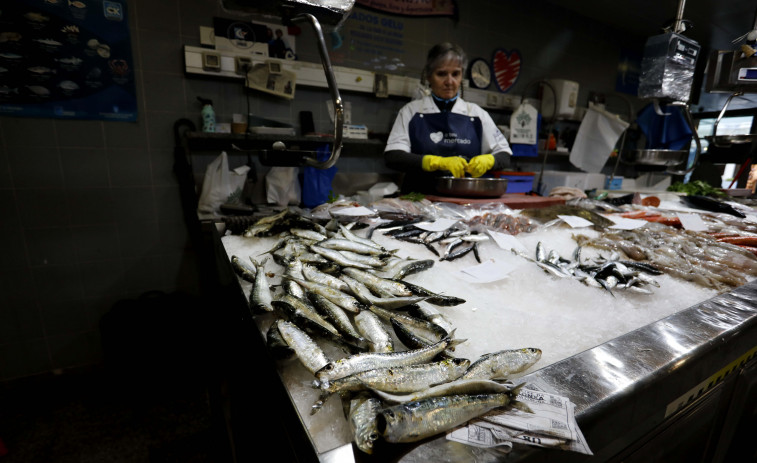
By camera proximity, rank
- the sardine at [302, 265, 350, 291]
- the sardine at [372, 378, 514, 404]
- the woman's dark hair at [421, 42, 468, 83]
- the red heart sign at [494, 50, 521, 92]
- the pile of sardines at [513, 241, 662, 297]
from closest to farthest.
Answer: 1. the sardine at [372, 378, 514, 404]
2. the sardine at [302, 265, 350, 291]
3. the pile of sardines at [513, 241, 662, 297]
4. the woman's dark hair at [421, 42, 468, 83]
5. the red heart sign at [494, 50, 521, 92]

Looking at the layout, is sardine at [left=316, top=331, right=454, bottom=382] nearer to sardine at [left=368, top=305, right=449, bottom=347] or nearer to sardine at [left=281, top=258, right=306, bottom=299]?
sardine at [left=368, top=305, right=449, bottom=347]

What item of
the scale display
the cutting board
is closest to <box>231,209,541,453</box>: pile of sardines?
the cutting board

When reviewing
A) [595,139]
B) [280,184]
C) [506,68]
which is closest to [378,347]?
[280,184]

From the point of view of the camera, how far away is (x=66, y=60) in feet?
9.56

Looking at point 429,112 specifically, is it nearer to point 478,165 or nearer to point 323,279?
point 478,165

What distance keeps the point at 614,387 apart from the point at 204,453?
2790mm

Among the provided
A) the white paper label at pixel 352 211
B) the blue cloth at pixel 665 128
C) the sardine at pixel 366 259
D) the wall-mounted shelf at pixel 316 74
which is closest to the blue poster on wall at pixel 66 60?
the wall-mounted shelf at pixel 316 74

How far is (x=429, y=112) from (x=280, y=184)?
196 cm

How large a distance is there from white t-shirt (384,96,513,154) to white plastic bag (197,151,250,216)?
168 centimetres

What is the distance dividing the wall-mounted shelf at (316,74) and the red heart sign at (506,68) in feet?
0.83

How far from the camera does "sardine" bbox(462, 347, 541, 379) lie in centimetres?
77

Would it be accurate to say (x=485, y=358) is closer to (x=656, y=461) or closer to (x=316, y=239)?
(x=656, y=461)

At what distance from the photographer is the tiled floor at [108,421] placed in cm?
240

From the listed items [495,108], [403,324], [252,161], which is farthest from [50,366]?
[495,108]
